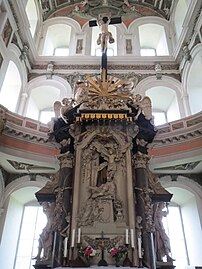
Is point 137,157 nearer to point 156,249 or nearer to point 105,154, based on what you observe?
point 105,154

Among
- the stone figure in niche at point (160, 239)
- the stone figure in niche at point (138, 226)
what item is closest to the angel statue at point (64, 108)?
the stone figure in niche at point (138, 226)

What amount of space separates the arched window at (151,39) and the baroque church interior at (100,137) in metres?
0.08

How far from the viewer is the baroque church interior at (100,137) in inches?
236

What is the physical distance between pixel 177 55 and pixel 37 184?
29.4ft

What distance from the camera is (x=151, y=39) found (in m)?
15.9

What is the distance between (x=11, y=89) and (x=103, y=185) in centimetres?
831

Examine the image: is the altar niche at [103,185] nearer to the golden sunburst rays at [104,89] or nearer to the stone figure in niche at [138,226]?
the stone figure in niche at [138,226]

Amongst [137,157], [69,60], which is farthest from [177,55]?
[137,157]

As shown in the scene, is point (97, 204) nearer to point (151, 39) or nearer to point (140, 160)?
point (140, 160)

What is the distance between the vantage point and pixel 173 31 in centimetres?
1498

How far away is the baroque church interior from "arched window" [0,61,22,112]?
6cm

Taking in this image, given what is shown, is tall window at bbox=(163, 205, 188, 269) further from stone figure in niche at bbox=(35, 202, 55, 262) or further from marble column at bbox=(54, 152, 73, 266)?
marble column at bbox=(54, 152, 73, 266)

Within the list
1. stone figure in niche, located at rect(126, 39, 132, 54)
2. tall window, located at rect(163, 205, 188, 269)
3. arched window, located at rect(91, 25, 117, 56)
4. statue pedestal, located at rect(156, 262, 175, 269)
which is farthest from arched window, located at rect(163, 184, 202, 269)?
arched window, located at rect(91, 25, 117, 56)

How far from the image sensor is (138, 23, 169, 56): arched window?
15.5 m
